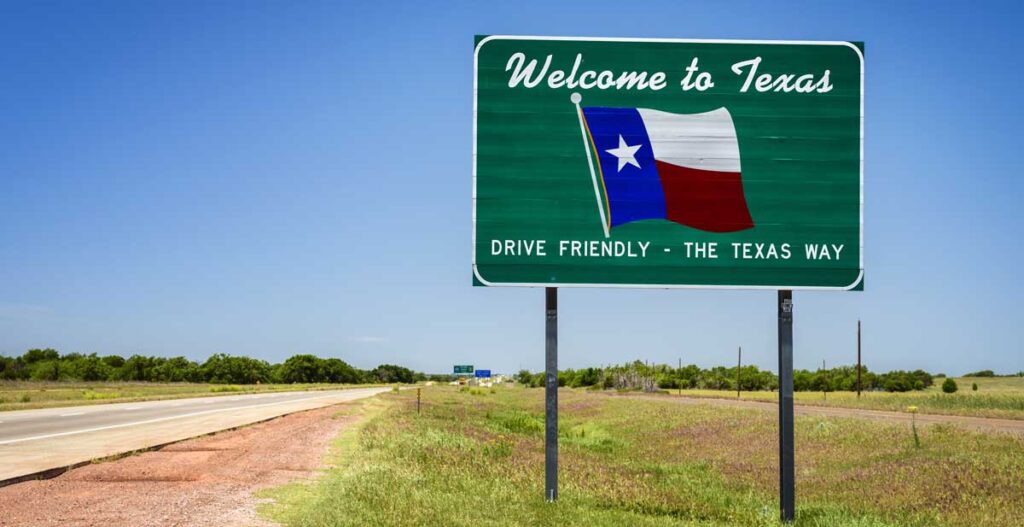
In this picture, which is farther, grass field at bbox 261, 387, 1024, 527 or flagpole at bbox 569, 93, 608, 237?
flagpole at bbox 569, 93, 608, 237

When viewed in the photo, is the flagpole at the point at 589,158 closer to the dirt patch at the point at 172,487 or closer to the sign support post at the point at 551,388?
the sign support post at the point at 551,388

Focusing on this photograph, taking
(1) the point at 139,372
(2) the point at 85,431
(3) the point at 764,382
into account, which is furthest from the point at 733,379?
(2) the point at 85,431

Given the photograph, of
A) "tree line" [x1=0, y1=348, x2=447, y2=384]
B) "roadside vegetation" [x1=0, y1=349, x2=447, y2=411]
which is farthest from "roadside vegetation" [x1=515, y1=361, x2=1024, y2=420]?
"tree line" [x1=0, y1=348, x2=447, y2=384]

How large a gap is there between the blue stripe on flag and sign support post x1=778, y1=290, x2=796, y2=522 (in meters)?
2.28

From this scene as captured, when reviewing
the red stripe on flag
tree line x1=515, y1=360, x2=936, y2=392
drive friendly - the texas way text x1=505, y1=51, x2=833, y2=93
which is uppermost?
drive friendly - the texas way text x1=505, y1=51, x2=833, y2=93

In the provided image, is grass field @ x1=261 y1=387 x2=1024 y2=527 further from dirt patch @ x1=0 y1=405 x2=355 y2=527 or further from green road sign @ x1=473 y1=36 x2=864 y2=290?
green road sign @ x1=473 y1=36 x2=864 y2=290

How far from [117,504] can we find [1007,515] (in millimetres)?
14022

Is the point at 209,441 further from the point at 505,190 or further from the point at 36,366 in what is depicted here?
the point at 36,366

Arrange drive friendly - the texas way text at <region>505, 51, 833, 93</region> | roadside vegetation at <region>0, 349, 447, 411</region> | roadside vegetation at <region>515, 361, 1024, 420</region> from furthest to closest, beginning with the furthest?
roadside vegetation at <region>515, 361, 1024, 420</region>
roadside vegetation at <region>0, 349, 447, 411</region>
drive friendly - the texas way text at <region>505, 51, 833, 93</region>

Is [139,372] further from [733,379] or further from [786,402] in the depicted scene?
[786,402]

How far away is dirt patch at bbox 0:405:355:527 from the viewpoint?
10.8 metres

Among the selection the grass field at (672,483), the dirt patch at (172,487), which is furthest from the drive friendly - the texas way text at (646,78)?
the dirt patch at (172,487)

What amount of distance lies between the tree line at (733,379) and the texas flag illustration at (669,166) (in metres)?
102

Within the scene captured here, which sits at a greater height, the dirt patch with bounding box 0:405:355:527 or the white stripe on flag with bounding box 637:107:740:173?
the white stripe on flag with bounding box 637:107:740:173
